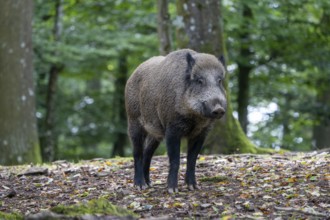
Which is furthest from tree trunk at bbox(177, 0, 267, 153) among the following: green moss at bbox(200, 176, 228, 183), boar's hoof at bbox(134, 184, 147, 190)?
boar's hoof at bbox(134, 184, 147, 190)

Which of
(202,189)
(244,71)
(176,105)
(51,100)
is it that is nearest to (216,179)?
(202,189)

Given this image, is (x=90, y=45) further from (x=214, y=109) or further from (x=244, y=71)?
(x=214, y=109)

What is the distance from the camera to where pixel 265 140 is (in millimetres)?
21062

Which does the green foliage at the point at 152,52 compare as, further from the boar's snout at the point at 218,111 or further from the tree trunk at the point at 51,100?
the boar's snout at the point at 218,111

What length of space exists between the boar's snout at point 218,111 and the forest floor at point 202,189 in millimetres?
908

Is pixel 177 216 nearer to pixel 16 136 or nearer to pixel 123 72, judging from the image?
pixel 16 136

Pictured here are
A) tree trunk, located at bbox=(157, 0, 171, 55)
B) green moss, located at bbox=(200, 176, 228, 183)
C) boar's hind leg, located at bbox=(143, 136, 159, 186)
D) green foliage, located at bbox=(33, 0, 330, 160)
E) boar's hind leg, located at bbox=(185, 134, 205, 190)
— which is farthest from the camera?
green foliage, located at bbox=(33, 0, 330, 160)

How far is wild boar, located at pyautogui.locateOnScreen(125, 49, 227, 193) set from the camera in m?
6.70

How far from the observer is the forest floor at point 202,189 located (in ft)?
19.8

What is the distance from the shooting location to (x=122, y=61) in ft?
69.8

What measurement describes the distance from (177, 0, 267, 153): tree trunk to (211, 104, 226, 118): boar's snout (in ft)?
14.1

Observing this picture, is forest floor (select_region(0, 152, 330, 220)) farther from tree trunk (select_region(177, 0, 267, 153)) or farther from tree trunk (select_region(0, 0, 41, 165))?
tree trunk (select_region(0, 0, 41, 165))

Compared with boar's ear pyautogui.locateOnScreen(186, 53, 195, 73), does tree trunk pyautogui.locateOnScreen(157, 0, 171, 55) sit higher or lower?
higher

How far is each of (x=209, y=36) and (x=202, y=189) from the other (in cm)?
417
